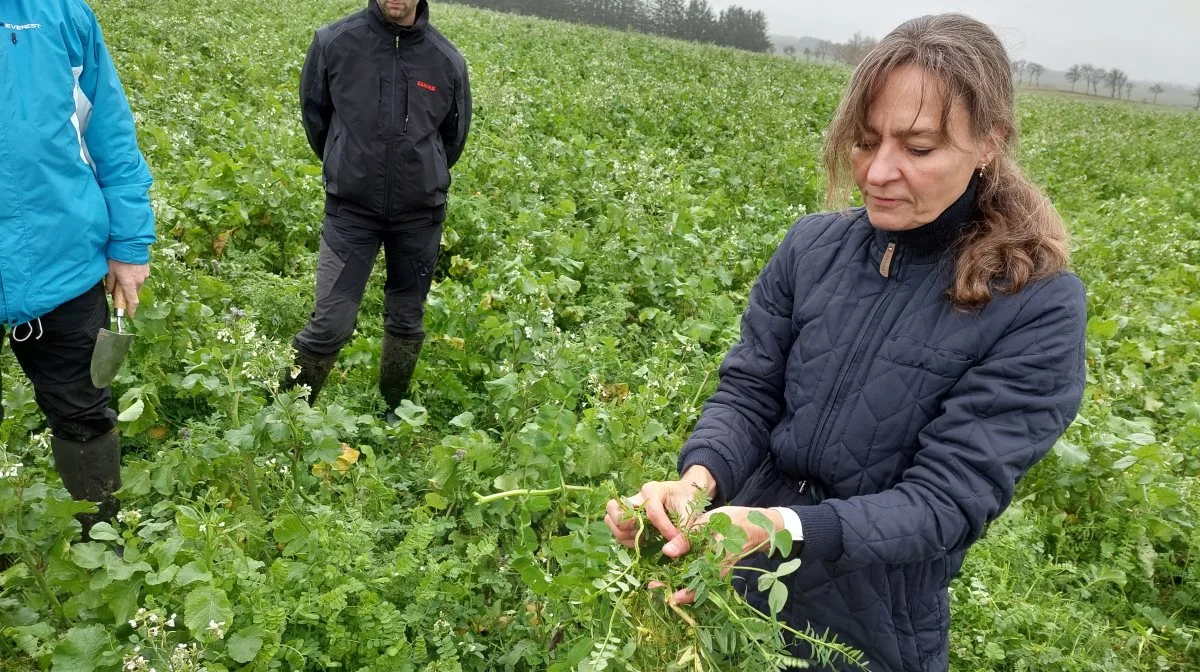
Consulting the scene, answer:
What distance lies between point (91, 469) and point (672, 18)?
69.2 metres

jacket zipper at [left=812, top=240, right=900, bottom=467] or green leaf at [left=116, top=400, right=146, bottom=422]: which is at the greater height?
jacket zipper at [left=812, top=240, right=900, bottom=467]

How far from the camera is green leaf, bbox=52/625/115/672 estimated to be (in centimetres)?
190

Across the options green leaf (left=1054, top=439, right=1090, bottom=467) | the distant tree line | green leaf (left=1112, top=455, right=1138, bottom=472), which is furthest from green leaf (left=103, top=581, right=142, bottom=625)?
the distant tree line

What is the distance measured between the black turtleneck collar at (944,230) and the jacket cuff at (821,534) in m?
0.54

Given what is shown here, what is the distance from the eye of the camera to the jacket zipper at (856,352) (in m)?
1.60

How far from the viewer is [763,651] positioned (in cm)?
132

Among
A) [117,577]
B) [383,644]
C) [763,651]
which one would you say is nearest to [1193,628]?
[763,651]

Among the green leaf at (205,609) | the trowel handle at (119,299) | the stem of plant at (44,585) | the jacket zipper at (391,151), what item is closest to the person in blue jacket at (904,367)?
the green leaf at (205,609)

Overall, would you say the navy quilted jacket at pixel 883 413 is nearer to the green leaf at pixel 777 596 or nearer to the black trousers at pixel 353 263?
the green leaf at pixel 777 596

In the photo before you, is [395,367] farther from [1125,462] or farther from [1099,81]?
[1099,81]

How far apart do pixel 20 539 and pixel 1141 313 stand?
692 centimetres

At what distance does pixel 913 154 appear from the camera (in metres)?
1.49

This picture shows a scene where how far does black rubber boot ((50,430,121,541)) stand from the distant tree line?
65.9 metres

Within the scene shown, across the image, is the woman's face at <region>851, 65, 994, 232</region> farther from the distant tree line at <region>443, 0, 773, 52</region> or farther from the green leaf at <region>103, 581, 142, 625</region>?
the distant tree line at <region>443, 0, 773, 52</region>
